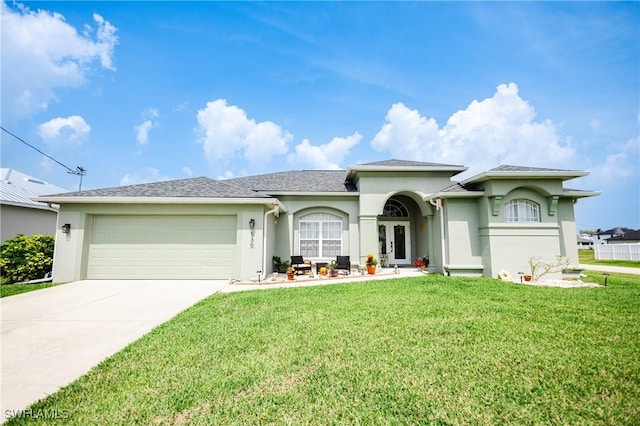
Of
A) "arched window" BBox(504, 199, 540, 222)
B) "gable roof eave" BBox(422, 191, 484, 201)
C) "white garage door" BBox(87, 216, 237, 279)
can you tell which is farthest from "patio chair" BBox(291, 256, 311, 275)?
"arched window" BBox(504, 199, 540, 222)

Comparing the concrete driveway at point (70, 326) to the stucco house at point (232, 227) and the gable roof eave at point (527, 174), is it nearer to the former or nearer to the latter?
the stucco house at point (232, 227)

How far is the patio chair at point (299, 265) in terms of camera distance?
12062mm

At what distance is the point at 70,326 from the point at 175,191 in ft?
21.9

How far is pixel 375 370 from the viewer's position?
330 centimetres

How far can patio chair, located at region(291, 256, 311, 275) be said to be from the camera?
1206 cm

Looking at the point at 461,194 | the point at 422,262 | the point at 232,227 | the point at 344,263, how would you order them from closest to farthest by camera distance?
1. the point at 232,227
2. the point at 461,194
3. the point at 344,263
4. the point at 422,262

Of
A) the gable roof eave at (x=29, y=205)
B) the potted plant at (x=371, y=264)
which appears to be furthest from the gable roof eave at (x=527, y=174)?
the gable roof eave at (x=29, y=205)

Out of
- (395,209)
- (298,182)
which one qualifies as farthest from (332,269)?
(395,209)

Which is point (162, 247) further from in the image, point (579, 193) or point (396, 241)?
point (579, 193)

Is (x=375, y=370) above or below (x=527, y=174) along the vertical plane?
below

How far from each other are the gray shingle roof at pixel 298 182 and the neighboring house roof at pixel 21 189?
886 centimetres

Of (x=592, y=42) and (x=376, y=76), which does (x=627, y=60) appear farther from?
(x=376, y=76)

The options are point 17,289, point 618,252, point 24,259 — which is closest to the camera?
point 17,289

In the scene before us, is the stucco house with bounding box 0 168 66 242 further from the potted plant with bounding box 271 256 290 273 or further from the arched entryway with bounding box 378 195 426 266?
the arched entryway with bounding box 378 195 426 266
